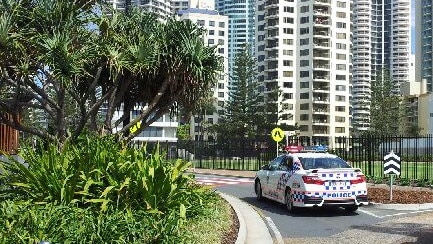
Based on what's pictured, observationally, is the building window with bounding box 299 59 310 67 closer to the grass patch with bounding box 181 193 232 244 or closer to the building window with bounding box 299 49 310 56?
the building window with bounding box 299 49 310 56

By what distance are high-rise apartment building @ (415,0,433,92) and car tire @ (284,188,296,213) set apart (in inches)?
5112

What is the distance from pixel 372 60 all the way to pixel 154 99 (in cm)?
17359

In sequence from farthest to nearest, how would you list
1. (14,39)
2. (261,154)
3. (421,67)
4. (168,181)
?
(421,67) → (261,154) → (14,39) → (168,181)

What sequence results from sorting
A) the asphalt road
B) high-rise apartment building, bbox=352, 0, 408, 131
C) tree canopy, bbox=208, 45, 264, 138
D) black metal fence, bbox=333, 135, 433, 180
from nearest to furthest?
the asphalt road → black metal fence, bbox=333, 135, 433, 180 → tree canopy, bbox=208, 45, 264, 138 → high-rise apartment building, bbox=352, 0, 408, 131

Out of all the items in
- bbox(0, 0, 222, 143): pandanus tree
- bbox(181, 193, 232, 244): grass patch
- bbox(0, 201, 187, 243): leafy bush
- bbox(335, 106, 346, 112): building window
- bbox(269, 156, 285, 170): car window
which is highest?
bbox(335, 106, 346, 112): building window

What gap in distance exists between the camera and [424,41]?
13988 centimetres

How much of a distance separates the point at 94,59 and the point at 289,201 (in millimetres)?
5679

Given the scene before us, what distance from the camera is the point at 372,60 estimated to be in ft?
588

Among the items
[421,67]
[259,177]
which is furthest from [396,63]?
[259,177]

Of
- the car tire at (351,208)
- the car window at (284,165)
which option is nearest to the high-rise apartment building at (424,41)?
the car window at (284,165)

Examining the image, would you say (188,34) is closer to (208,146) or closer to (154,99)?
(154,99)

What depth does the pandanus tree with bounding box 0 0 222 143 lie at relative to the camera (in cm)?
1132

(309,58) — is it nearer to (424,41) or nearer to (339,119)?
(339,119)

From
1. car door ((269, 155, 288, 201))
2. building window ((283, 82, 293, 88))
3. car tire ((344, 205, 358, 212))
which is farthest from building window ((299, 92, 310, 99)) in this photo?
car tire ((344, 205, 358, 212))
